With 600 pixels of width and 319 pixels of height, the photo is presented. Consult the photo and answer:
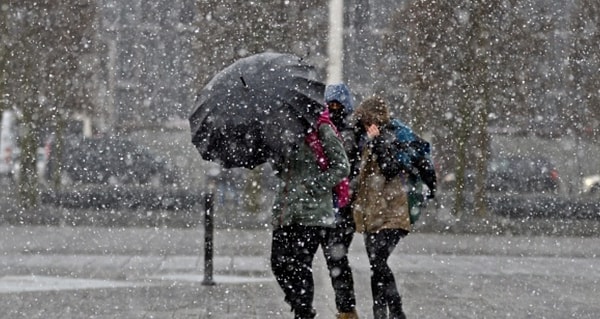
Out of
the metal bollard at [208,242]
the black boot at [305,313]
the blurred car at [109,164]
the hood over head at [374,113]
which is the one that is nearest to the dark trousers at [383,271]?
the hood over head at [374,113]

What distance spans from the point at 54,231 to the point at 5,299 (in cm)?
912

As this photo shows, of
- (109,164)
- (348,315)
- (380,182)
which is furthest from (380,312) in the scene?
(109,164)

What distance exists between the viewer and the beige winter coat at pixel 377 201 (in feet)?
26.1

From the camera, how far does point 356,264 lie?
14039 millimetres

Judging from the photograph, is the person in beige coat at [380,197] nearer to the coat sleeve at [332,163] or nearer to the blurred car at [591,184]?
the coat sleeve at [332,163]

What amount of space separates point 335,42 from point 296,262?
116 ft

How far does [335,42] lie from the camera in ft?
138

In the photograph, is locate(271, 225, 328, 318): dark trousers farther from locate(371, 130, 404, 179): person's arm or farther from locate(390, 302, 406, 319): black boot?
locate(390, 302, 406, 319): black boot

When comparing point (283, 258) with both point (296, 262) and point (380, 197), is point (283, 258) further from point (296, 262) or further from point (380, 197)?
point (380, 197)

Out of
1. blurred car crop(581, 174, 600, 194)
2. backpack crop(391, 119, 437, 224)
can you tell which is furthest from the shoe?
blurred car crop(581, 174, 600, 194)

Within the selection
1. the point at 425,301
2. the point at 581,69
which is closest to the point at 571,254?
the point at 425,301

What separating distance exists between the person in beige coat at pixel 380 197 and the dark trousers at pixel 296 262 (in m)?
0.88

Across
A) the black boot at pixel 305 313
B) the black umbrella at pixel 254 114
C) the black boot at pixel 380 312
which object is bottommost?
the black boot at pixel 380 312

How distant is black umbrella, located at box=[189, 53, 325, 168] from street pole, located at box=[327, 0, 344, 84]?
33.8m
